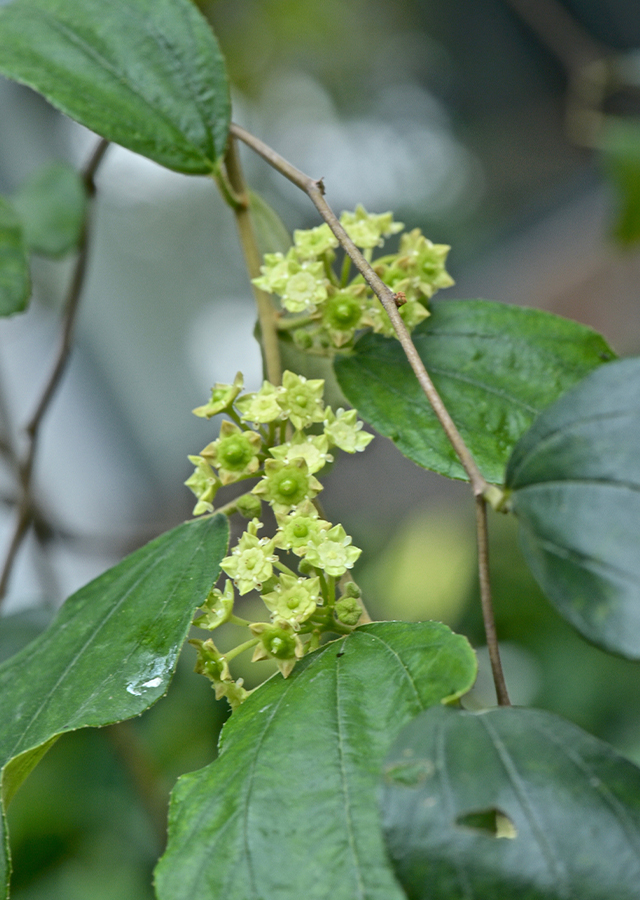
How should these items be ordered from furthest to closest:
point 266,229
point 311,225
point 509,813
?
point 311,225 < point 266,229 < point 509,813

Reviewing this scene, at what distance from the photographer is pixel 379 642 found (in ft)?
1.47

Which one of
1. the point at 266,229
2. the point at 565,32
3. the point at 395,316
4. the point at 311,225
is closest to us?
the point at 395,316

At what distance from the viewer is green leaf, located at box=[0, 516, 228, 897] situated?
0.44 metres

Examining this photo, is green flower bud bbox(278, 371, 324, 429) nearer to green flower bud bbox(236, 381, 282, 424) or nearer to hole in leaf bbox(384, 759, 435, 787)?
green flower bud bbox(236, 381, 282, 424)

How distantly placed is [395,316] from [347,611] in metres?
0.18

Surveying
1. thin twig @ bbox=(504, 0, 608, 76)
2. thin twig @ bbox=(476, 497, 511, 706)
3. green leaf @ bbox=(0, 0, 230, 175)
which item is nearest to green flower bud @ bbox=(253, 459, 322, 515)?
thin twig @ bbox=(476, 497, 511, 706)

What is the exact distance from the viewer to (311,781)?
0.38 metres

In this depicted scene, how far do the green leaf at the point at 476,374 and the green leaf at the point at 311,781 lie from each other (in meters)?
0.15

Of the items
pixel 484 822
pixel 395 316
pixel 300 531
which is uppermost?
pixel 395 316

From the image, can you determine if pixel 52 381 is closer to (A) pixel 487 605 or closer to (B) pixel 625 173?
(A) pixel 487 605

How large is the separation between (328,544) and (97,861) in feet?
4.34

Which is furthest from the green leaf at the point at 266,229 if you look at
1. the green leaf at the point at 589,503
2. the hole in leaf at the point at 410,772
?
the hole in leaf at the point at 410,772

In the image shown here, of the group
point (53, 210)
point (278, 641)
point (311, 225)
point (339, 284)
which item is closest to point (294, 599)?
point (278, 641)

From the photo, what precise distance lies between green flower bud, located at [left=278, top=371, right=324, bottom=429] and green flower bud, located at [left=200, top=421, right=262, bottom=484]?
0.09 feet
